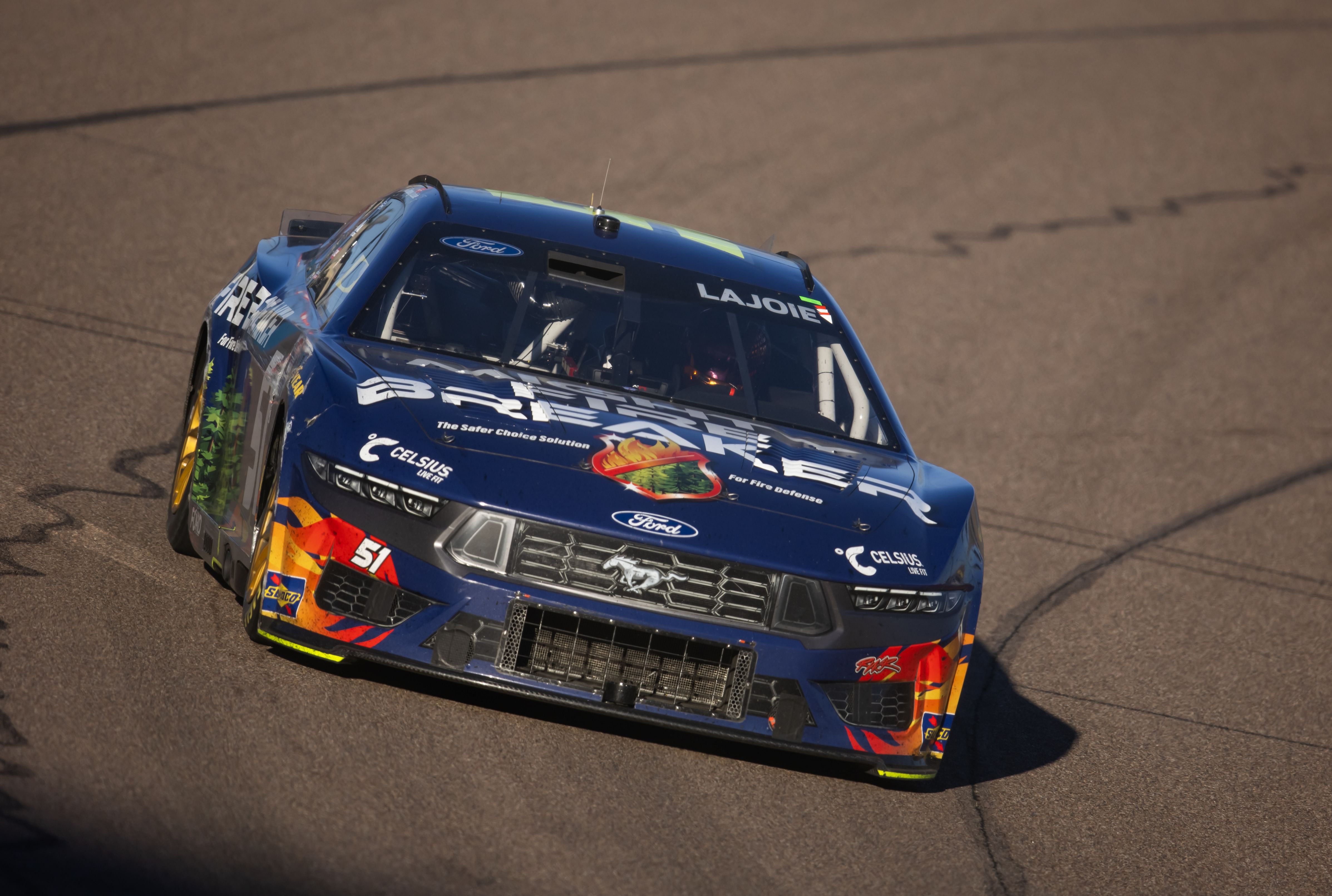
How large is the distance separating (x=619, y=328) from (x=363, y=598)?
1657 millimetres

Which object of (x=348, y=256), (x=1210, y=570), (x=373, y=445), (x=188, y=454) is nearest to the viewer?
(x=373, y=445)

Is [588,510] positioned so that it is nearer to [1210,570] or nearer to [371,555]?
[371,555]

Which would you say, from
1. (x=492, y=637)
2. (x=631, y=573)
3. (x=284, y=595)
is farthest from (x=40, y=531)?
(x=631, y=573)

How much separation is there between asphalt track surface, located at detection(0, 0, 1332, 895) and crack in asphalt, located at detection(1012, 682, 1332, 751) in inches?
1.5

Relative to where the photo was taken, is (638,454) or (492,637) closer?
(492,637)

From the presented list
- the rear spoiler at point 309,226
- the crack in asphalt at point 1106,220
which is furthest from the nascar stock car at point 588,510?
the crack in asphalt at point 1106,220

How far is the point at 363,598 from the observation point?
497cm

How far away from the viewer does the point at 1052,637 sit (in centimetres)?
816

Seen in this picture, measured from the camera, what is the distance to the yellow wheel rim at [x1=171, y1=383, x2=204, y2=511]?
21.7 ft

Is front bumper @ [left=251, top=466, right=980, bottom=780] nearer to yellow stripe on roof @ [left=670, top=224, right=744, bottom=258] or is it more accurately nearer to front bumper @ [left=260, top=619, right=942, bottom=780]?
front bumper @ [left=260, top=619, right=942, bottom=780]

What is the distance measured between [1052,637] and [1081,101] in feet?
43.5

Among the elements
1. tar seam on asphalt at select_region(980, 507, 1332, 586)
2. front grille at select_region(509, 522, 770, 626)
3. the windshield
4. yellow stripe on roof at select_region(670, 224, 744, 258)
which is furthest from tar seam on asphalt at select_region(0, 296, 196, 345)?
front grille at select_region(509, 522, 770, 626)

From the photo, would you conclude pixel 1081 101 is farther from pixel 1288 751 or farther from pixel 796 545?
pixel 796 545

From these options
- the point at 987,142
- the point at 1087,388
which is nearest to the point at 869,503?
the point at 1087,388
